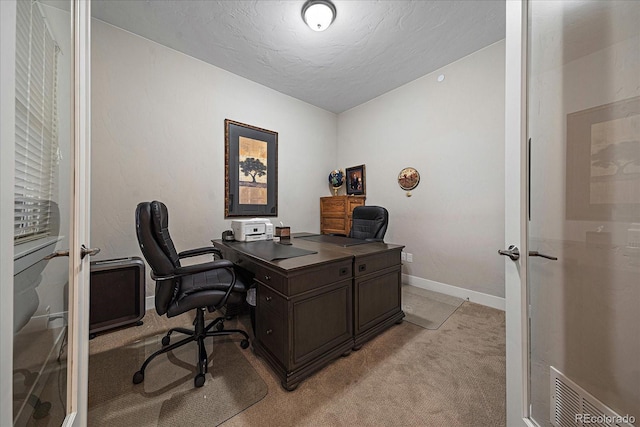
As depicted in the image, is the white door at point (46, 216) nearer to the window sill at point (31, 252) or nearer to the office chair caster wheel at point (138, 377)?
the window sill at point (31, 252)

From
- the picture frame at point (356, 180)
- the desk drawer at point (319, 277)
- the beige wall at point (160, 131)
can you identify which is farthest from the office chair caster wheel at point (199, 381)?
the picture frame at point (356, 180)

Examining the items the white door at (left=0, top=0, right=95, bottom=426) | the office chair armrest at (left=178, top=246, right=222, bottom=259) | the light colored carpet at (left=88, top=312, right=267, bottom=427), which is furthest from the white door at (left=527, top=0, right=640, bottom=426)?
the office chair armrest at (left=178, top=246, right=222, bottom=259)

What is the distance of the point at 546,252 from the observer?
0.93 meters

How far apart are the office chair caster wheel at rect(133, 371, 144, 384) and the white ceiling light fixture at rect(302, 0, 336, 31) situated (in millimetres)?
3070

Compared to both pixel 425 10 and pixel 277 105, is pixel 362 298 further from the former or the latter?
pixel 277 105

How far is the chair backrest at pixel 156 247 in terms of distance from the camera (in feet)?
4.36

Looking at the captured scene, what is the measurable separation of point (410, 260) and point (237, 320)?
2.49 meters

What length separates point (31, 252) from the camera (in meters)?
0.72

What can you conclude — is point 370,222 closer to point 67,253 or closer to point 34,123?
point 67,253

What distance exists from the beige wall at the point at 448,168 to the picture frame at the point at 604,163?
1.94 meters

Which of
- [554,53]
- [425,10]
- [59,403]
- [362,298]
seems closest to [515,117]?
[554,53]

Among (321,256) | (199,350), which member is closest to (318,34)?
(321,256)

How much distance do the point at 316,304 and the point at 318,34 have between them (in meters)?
2.65

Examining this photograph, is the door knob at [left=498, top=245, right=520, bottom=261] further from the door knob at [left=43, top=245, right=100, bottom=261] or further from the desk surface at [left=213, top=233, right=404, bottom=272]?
the door knob at [left=43, top=245, right=100, bottom=261]
